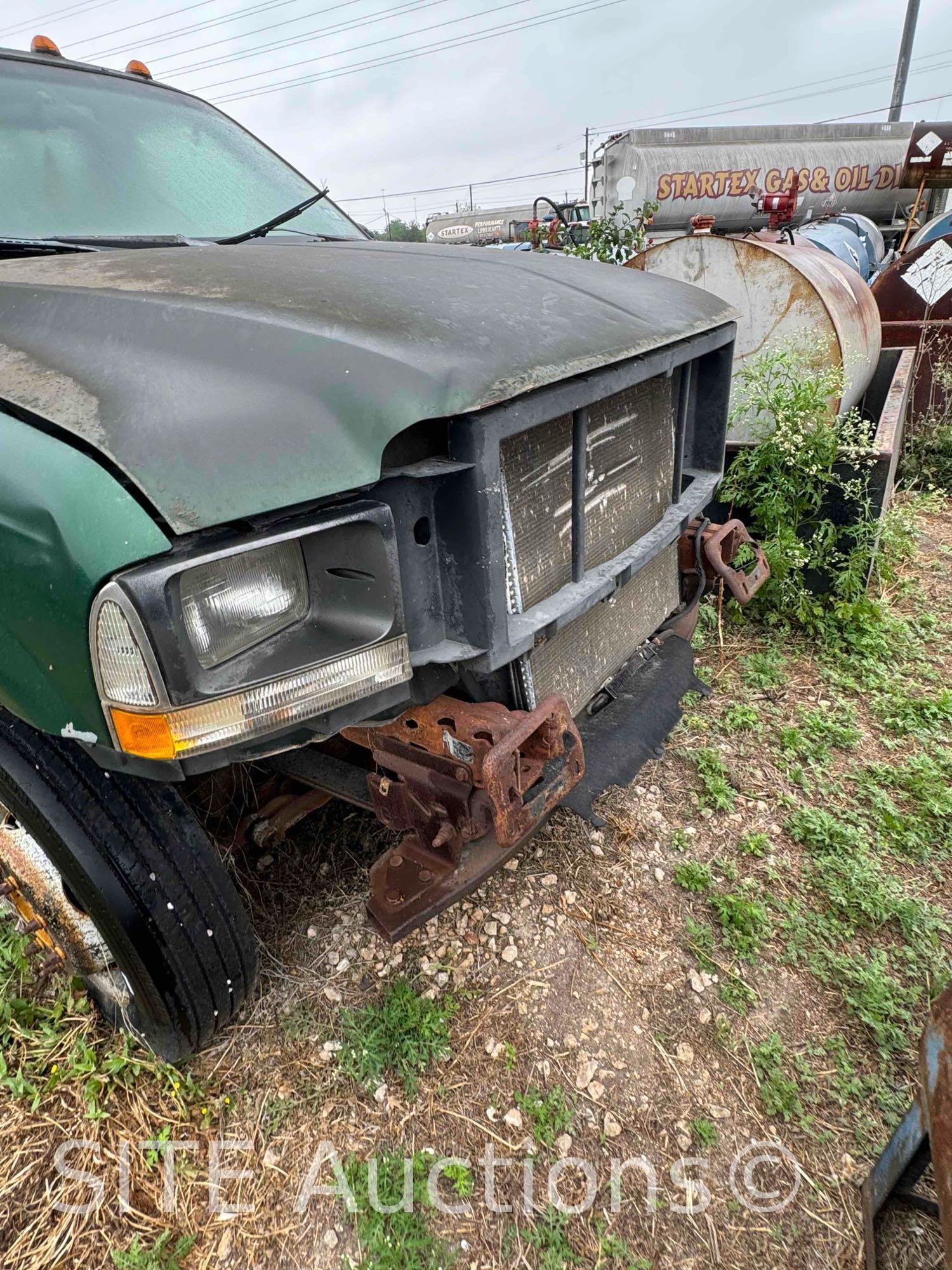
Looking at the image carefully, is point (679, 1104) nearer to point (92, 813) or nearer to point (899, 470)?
point (92, 813)

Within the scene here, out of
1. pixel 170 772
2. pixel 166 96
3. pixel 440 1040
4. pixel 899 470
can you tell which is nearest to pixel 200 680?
pixel 170 772

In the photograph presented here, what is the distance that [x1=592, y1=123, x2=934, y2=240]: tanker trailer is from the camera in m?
14.0

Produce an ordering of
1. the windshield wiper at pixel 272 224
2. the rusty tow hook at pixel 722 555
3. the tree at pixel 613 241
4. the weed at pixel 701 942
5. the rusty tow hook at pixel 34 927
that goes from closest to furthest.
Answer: the rusty tow hook at pixel 34 927
the weed at pixel 701 942
the windshield wiper at pixel 272 224
the rusty tow hook at pixel 722 555
the tree at pixel 613 241

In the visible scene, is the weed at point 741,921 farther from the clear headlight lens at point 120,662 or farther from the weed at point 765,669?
the clear headlight lens at point 120,662

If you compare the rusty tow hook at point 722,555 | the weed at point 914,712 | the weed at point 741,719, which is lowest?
the weed at point 914,712

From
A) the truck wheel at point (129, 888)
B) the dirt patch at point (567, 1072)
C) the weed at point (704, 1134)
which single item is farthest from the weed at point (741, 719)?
the truck wheel at point (129, 888)

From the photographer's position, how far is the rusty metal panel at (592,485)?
1667 millimetres

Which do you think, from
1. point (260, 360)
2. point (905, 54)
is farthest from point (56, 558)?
point (905, 54)

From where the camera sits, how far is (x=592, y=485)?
1931 millimetres

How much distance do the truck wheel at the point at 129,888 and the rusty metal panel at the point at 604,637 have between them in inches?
35.4

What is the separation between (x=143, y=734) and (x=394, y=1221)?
3.91 ft

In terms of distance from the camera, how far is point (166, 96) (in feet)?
8.94

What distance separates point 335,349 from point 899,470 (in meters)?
5.68

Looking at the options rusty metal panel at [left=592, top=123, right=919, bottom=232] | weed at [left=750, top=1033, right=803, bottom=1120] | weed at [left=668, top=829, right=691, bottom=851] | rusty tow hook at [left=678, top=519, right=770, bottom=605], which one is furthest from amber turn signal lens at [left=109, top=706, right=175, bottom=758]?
rusty metal panel at [left=592, top=123, right=919, bottom=232]
